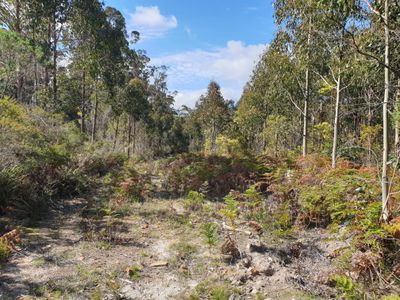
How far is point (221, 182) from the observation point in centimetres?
934

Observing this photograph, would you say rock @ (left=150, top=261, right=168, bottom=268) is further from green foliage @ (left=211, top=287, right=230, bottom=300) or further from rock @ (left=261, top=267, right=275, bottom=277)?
rock @ (left=261, top=267, right=275, bottom=277)

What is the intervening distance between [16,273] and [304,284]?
3747 mm

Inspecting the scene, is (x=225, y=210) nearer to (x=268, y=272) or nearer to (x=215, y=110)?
(x=268, y=272)

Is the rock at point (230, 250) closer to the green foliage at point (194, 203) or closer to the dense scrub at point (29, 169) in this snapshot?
the green foliage at point (194, 203)

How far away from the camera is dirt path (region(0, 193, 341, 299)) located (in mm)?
4031

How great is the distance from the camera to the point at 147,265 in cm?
479

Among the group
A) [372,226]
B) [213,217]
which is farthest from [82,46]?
[372,226]

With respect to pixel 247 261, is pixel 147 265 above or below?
below

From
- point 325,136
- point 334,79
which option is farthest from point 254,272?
point 325,136

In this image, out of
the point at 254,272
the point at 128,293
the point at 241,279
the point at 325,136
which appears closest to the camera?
the point at 128,293

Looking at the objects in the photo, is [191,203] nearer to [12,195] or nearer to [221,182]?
[221,182]

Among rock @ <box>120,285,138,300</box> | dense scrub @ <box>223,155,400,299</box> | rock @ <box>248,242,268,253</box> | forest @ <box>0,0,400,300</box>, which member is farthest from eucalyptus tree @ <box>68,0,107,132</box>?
rock @ <box>120,285,138,300</box>

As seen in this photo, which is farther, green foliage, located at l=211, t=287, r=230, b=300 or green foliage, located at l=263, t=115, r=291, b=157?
green foliage, located at l=263, t=115, r=291, b=157

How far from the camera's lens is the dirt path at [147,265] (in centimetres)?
403
